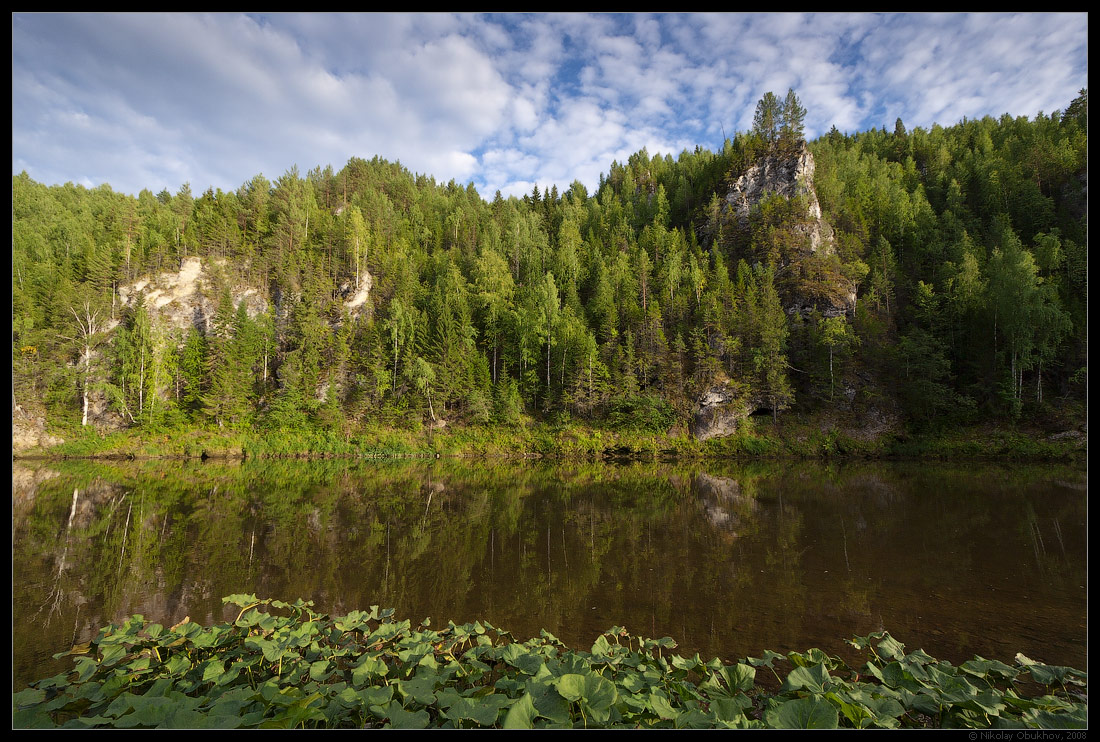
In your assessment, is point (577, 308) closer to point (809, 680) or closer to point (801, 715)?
point (809, 680)

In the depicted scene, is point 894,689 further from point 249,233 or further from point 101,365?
point 249,233

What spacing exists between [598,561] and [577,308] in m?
38.1

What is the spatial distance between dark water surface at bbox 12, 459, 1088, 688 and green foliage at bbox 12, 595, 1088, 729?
213 cm

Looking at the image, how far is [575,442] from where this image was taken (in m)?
36.2

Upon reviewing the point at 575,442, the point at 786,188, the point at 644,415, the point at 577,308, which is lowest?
the point at 575,442

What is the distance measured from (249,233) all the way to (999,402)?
75.8 metres

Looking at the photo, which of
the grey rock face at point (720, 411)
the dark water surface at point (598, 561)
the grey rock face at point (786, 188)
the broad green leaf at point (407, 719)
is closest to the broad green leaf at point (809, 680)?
the broad green leaf at point (407, 719)

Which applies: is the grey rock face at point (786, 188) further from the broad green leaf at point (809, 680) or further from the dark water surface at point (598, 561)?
the broad green leaf at point (809, 680)

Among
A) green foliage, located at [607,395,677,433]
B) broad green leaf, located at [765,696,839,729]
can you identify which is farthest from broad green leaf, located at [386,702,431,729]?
green foliage, located at [607,395,677,433]

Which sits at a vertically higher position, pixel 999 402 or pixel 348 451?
pixel 999 402

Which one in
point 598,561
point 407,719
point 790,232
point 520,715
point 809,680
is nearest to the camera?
point 520,715

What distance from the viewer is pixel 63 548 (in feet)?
35.3

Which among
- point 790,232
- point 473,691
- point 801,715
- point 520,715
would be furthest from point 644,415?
point 520,715
